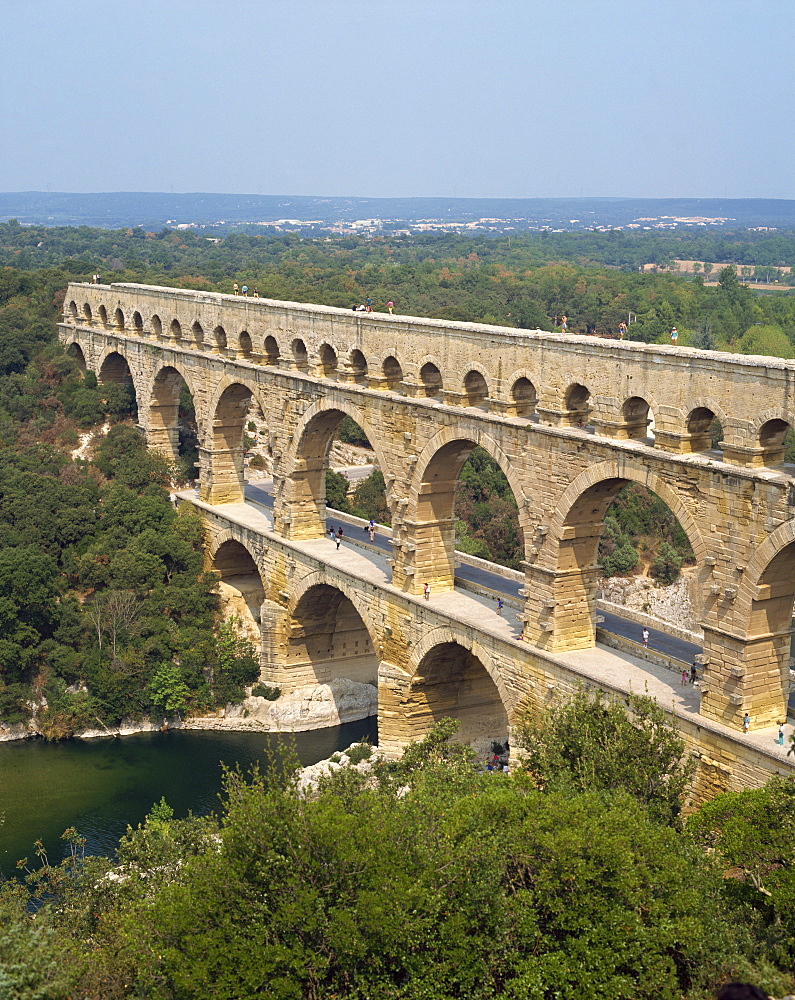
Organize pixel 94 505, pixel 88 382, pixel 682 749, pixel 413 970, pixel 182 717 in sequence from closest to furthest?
pixel 413 970
pixel 682 749
pixel 182 717
pixel 94 505
pixel 88 382

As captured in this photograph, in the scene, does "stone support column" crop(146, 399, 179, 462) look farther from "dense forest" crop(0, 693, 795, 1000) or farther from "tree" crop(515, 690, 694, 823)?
"dense forest" crop(0, 693, 795, 1000)

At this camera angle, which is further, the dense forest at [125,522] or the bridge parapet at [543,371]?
the dense forest at [125,522]

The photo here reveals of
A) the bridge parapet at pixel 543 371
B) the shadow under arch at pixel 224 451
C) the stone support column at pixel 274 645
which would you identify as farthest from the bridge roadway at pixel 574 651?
the bridge parapet at pixel 543 371

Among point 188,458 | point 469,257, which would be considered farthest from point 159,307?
point 469,257

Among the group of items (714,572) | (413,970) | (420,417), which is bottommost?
(413,970)

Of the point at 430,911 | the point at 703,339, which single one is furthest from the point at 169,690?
the point at 703,339

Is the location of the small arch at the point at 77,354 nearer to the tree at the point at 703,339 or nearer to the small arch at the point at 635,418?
the tree at the point at 703,339

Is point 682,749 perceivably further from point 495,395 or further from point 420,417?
point 420,417

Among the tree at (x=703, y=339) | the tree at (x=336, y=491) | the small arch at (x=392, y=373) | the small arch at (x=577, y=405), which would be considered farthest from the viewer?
the tree at (x=703, y=339)
